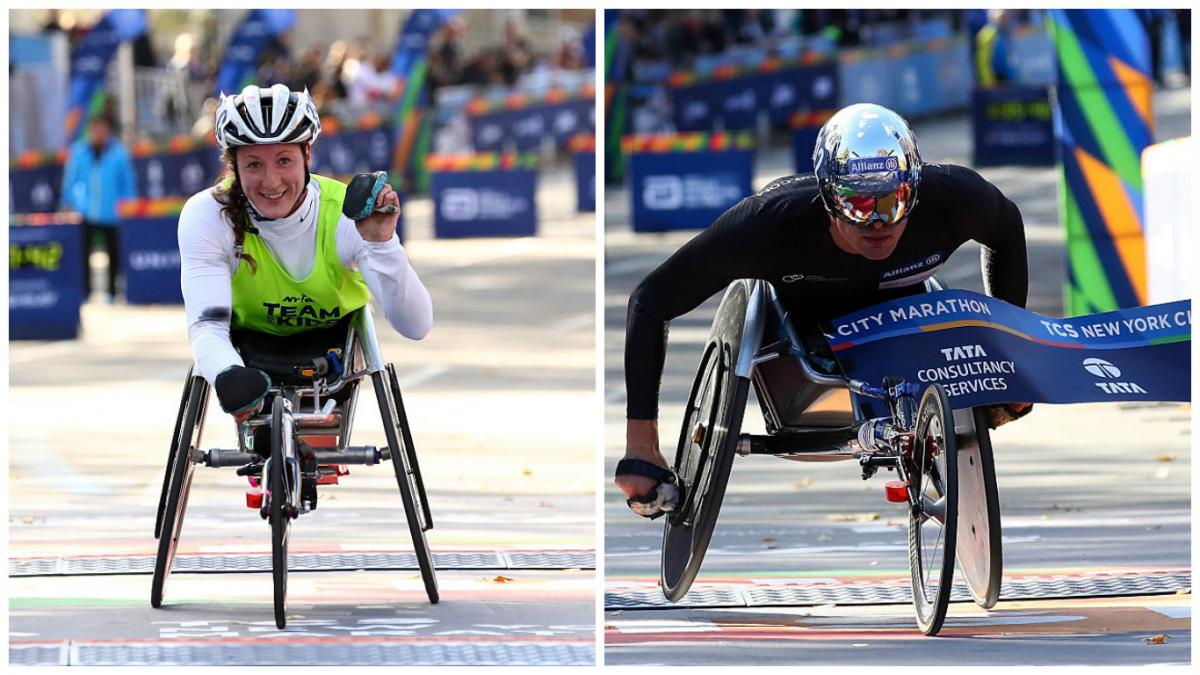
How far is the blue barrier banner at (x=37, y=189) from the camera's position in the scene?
27.8 metres

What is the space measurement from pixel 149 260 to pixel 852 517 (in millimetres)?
12751

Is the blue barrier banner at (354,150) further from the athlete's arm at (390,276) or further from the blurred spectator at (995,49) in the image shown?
the athlete's arm at (390,276)

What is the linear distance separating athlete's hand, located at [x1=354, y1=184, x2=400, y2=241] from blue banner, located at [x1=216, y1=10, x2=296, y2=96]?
2252cm

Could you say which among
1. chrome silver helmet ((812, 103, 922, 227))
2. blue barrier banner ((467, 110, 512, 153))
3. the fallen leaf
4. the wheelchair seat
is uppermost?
blue barrier banner ((467, 110, 512, 153))

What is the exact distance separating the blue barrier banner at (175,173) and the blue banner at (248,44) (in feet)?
6.66

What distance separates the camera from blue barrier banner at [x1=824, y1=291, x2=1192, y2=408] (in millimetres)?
7270

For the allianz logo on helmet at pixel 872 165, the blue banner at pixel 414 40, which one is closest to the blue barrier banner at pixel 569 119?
the blue banner at pixel 414 40

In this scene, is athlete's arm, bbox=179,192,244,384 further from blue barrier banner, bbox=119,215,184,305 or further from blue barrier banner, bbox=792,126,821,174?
blue barrier banner, bbox=792,126,821,174

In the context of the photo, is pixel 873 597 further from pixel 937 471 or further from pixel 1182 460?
pixel 1182 460

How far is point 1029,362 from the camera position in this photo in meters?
7.29

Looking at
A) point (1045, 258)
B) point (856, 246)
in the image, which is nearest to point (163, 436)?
point (856, 246)

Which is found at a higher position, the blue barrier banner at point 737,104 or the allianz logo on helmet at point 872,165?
the blue barrier banner at point 737,104

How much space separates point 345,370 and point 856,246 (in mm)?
1894

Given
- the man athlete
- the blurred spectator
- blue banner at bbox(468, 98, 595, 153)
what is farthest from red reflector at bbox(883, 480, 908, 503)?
the blurred spectator
